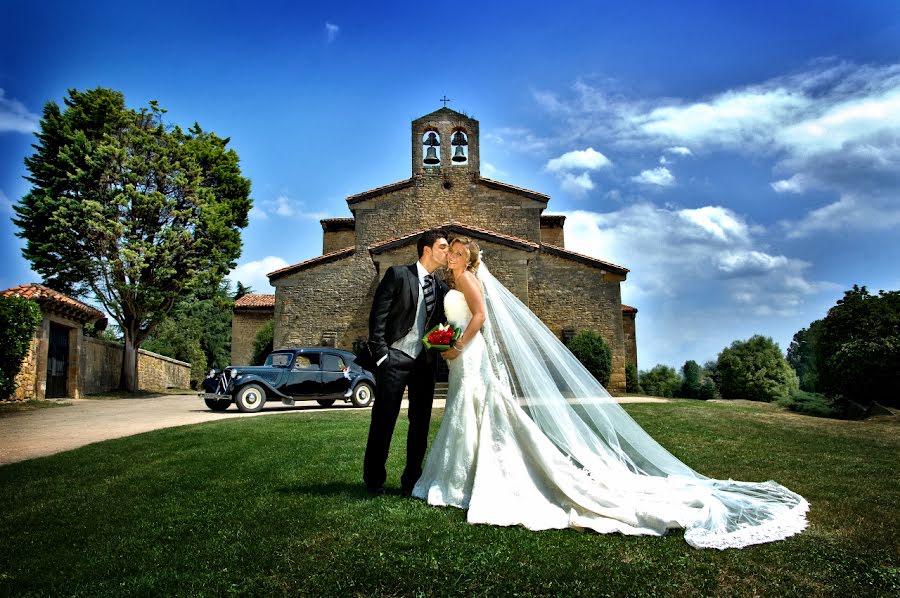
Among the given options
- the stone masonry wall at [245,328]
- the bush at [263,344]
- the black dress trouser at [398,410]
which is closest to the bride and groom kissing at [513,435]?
the black dress trouser at [398,410]

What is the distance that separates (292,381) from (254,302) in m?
18.6

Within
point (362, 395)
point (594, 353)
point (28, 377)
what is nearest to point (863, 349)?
point (594, 353)

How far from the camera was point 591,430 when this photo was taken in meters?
4.96

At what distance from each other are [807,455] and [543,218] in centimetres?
2325

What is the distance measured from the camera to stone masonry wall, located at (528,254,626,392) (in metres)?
23.2

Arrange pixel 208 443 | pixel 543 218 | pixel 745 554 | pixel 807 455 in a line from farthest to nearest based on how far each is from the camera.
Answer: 1. pixel 543 218
2. pixel 208 443
3. pixel 807 455
4. pixel 745 554

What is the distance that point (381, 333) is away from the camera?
4852mm

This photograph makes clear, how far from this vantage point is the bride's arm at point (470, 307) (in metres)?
4.74

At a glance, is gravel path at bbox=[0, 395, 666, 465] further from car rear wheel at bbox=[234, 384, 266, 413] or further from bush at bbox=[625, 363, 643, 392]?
bush at bbox=[625, 363, 643, 392]

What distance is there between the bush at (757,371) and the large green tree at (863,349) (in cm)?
976

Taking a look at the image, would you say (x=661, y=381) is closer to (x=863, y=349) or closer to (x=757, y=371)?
(x=757, y=371)

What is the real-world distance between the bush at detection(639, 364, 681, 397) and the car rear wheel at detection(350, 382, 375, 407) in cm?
1706

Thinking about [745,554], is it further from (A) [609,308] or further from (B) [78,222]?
(B) [78,222]

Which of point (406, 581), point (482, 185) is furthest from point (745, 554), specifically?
point (482, 185)
